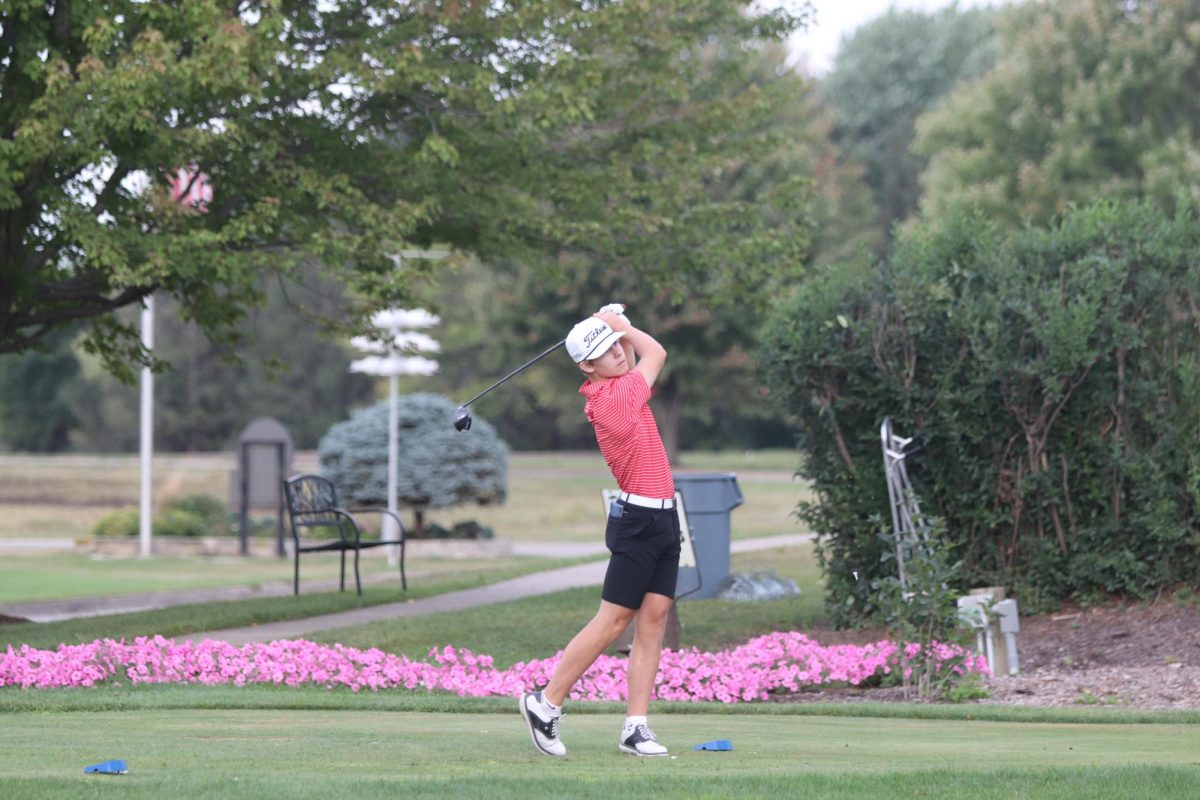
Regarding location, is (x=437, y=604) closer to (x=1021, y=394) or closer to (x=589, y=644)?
(x=1021, y=394)

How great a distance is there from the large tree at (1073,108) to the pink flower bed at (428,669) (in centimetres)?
3084

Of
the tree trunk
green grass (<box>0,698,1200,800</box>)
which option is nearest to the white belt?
green grass (<box>0,698,1200,800</box>)

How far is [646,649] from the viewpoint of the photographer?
706 cm

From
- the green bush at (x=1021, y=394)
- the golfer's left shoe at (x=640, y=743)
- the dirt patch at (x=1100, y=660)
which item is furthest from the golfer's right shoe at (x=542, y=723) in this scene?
the green bush at (x=1021, y=394)

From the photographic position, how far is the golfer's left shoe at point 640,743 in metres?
6.78

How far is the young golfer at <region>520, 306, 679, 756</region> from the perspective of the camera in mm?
6859

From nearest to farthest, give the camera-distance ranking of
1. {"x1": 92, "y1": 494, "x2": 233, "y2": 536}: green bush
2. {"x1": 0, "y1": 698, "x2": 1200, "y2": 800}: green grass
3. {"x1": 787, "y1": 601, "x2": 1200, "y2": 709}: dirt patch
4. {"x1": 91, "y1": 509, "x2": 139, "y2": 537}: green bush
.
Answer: {"x1": 0, "y1": 698, "x2": 1200, "y2": 800}: green grass < {"x1": 787, "y1": 601, "x2": 1200, "y2": 709}: dirt patch < {"x1": 91, "y1": 509, "x2": 139, "y2": 537}: green bush < {"x1": 92, "y1": 494, "x2": 233, "y2": 536}: green bush

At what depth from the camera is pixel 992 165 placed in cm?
4256

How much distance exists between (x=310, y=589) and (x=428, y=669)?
31.4 ft

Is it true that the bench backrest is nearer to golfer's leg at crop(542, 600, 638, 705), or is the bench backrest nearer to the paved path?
the paved path

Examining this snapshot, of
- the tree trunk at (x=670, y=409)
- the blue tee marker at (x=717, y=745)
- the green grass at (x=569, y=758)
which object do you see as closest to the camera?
the green grass at (x=569, y=758)

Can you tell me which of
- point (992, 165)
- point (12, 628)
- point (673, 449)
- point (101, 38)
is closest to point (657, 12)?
point (101, 38)

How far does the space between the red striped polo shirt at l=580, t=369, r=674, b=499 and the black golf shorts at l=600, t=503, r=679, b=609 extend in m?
0.10

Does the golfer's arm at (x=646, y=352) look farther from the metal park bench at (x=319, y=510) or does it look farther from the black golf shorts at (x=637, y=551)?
the metal park bench at (x=319, y=510)
